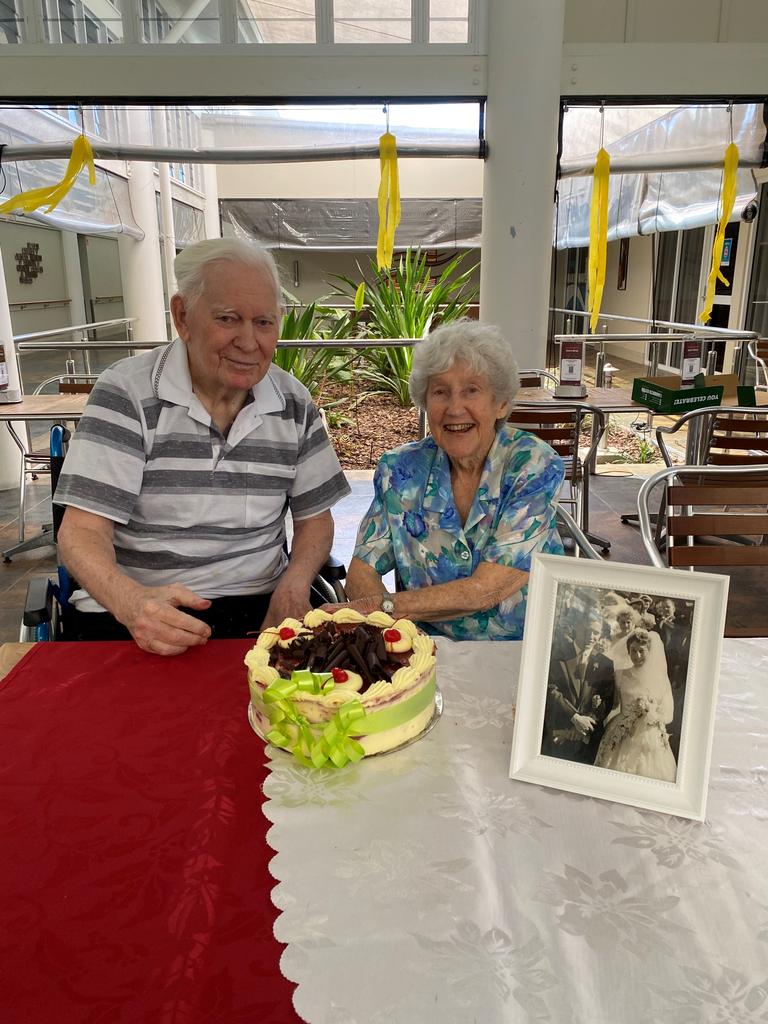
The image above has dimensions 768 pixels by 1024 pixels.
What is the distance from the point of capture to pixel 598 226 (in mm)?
3705

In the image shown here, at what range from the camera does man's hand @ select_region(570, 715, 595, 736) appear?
33.8 inches

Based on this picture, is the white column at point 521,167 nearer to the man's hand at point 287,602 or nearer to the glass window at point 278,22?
the glass window at point 278,22

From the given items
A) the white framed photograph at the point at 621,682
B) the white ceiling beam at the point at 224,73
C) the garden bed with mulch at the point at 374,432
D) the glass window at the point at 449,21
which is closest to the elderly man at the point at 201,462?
the white framed photograph at the point at 621,682

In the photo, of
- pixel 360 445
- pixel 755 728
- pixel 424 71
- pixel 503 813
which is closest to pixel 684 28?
pixel 424 71

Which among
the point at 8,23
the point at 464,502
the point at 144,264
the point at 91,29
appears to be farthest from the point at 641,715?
the point at 144,264

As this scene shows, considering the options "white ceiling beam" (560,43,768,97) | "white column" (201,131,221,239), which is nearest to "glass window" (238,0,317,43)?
"white ceiling beam" (560,43,768,97)

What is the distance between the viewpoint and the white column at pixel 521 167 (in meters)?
3.48

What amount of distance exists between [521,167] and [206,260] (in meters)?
2.60

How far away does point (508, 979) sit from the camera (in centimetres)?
62

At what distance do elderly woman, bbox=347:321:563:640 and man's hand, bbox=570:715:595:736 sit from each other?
2.07 ft

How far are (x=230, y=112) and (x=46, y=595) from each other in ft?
10.1

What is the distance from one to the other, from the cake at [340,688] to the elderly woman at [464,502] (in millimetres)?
477

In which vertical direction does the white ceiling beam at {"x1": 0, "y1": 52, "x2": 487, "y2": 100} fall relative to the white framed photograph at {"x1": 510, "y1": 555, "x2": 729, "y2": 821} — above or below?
above

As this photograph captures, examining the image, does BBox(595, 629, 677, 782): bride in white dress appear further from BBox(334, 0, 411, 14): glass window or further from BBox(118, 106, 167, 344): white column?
BBox(118, 106, 167, 344): white column
